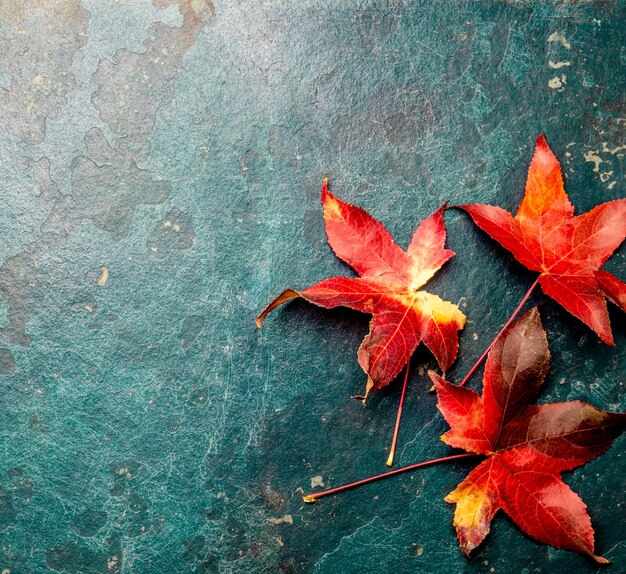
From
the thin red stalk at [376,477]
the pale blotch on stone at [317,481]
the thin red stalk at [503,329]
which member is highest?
the thin red stalk at [503,329]

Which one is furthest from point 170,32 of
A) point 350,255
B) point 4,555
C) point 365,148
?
point 4,555

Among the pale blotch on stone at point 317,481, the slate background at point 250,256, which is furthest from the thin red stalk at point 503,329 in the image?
the pale blotch on stone at point 317,481

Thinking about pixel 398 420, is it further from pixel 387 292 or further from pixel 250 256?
pixel 250 256

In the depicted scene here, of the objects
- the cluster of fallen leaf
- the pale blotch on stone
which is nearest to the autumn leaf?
→ the cluster of fallen leaf

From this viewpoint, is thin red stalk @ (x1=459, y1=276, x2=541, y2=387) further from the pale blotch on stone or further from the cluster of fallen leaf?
the pale blotch on stone

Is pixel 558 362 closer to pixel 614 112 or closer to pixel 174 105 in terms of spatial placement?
pixel 614 112

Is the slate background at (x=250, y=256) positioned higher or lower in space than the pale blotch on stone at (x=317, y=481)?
higher

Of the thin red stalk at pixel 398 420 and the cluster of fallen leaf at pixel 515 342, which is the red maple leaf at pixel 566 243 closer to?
the cluster of fallen leaf at pixel 515 342
